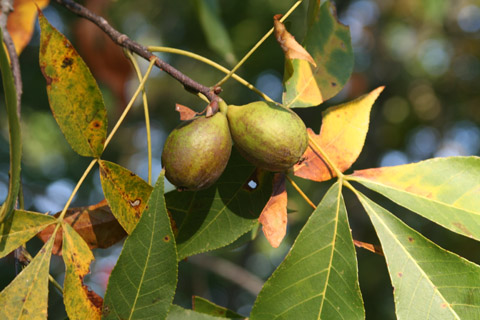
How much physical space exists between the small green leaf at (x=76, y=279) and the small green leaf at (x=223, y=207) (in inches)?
8.2

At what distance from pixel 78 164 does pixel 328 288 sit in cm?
460

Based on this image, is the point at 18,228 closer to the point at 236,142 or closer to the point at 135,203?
the point at 135,203

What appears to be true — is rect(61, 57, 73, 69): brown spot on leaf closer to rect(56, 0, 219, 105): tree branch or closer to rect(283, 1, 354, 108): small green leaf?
rect(56, 0, 219, 105): tree branch

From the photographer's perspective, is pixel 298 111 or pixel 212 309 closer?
pixel 212 309

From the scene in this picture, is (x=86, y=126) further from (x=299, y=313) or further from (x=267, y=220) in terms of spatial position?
(x=299, y=313)

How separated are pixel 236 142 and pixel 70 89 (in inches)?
14.0

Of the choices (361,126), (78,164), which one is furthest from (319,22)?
(78,164)

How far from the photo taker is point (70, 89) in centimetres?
101

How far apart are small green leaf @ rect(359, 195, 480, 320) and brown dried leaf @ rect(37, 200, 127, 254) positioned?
60 cm

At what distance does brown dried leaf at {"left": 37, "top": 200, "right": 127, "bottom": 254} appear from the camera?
1099 millimetres

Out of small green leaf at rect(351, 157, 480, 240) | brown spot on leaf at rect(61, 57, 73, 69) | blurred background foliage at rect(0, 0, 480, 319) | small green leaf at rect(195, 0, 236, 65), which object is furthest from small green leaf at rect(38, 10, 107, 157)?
blurred background foliage at rect(0, 0, 480, 319)

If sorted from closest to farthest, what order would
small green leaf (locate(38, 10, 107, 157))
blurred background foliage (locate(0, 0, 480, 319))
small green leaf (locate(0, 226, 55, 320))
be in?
small green leaf (locate(0, 226, 55, 320)), small green leaf (locate(38, 10, 107, 157)), blurred background foliage (locate(0, 0, 480, 319))

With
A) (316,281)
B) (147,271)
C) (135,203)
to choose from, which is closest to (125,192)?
(135,203)

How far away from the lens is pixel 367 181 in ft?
3.58
